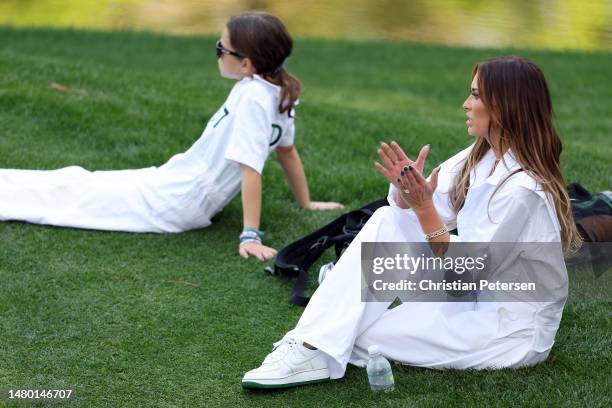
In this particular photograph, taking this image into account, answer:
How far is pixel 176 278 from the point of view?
423cm

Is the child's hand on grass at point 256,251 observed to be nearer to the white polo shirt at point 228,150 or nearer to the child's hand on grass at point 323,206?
the white polo shirt at point 228,150

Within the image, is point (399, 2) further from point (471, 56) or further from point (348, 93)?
point (348, 93)

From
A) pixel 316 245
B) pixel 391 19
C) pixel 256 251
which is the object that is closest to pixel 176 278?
pixel 256 251

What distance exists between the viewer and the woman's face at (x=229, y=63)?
4598 mm

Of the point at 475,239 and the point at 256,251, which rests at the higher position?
the point at 475,239

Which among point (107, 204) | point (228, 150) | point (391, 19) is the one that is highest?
point (228, 150)

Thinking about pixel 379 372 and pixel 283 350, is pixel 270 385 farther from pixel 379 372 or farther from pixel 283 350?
pixel 379 372

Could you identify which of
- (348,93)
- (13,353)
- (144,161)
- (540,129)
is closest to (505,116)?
(540,129)

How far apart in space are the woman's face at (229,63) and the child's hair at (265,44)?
3 cm

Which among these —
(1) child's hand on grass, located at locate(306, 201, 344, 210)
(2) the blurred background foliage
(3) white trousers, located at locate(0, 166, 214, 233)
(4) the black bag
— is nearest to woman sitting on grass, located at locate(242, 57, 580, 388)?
(4) the black bag

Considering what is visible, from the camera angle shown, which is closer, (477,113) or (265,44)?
(477,113)

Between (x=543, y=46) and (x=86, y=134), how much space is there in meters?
7.21

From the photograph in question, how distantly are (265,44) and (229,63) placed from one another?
22 cm

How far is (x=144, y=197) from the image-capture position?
15.7 feet
